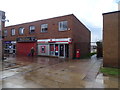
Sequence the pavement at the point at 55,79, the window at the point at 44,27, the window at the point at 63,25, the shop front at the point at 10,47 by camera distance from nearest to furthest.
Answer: the pavement at the point at 55,79 < the window at the point at 63,25 < the window at the point at 44,27 < the shop front at the point at 10,47

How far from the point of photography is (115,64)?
8.95 m

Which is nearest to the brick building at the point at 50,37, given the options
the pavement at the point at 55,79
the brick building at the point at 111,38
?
the brick building at the point at 111,38

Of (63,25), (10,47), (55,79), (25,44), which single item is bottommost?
(55,79)

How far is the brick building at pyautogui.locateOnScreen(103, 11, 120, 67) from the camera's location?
8945 millimetres

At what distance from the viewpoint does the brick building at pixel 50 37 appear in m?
16.0

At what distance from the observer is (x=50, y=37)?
17656 millimetres

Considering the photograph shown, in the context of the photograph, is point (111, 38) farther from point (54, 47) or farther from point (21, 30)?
point (21, 30)

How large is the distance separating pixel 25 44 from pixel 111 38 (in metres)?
16.4

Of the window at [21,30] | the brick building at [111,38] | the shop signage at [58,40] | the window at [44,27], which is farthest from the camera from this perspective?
the window at [21,30]

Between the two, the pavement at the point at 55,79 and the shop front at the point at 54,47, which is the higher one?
the shop front at the point at 54,47

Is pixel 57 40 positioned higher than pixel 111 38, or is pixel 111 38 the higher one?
pixel 57 40

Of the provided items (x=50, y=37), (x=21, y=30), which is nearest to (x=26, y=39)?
(x=21, y=30)

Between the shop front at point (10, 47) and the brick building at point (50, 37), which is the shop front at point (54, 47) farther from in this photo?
the shop front at point (10, 47)

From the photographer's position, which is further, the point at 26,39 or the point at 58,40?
the point at 26,39
